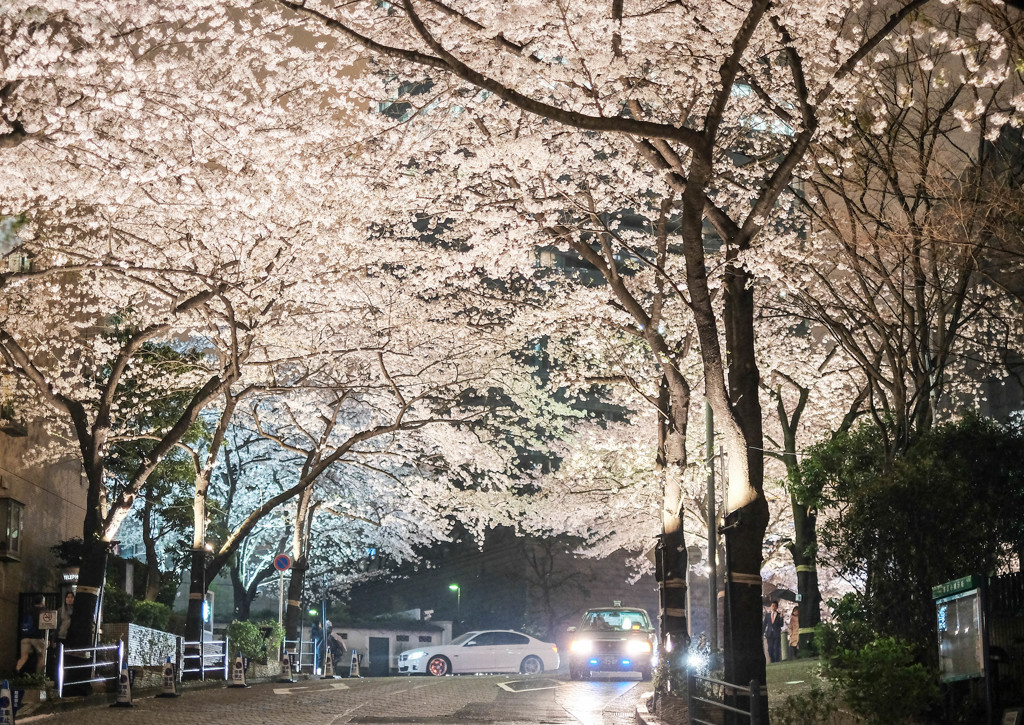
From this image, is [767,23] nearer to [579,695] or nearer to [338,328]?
[579,695]

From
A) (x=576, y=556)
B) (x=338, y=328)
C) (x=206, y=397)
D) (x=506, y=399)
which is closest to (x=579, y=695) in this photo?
(x=206, y=397)

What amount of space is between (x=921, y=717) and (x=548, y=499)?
877 inches

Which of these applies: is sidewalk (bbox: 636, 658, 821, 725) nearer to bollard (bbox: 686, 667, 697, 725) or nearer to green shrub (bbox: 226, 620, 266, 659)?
bollard (bbox: 686, 667, 697, 725)

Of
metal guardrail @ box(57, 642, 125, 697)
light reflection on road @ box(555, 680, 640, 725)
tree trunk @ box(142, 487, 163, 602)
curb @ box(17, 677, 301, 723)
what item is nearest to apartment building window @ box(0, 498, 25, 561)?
metal guardrail @ box(57, 642, 125, 697)

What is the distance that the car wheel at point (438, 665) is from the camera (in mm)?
33562

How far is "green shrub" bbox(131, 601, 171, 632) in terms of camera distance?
25578 mm

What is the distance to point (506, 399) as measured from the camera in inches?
1966

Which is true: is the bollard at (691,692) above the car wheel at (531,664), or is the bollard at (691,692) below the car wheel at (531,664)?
above

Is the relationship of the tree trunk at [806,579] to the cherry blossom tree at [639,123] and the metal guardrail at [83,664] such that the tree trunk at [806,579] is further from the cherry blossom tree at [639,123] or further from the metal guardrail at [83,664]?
the metal guardrail at [83,664]

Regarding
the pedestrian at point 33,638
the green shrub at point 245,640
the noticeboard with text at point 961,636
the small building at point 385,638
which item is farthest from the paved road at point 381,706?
the small building at point 385,638

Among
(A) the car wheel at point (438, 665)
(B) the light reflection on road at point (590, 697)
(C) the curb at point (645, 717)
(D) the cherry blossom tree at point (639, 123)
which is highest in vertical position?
(D) the cherry blossom tree at point (639, 123)

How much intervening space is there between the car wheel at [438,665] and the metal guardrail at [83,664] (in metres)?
15.6

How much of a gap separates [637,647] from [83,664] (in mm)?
12508

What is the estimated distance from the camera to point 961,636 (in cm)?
893
